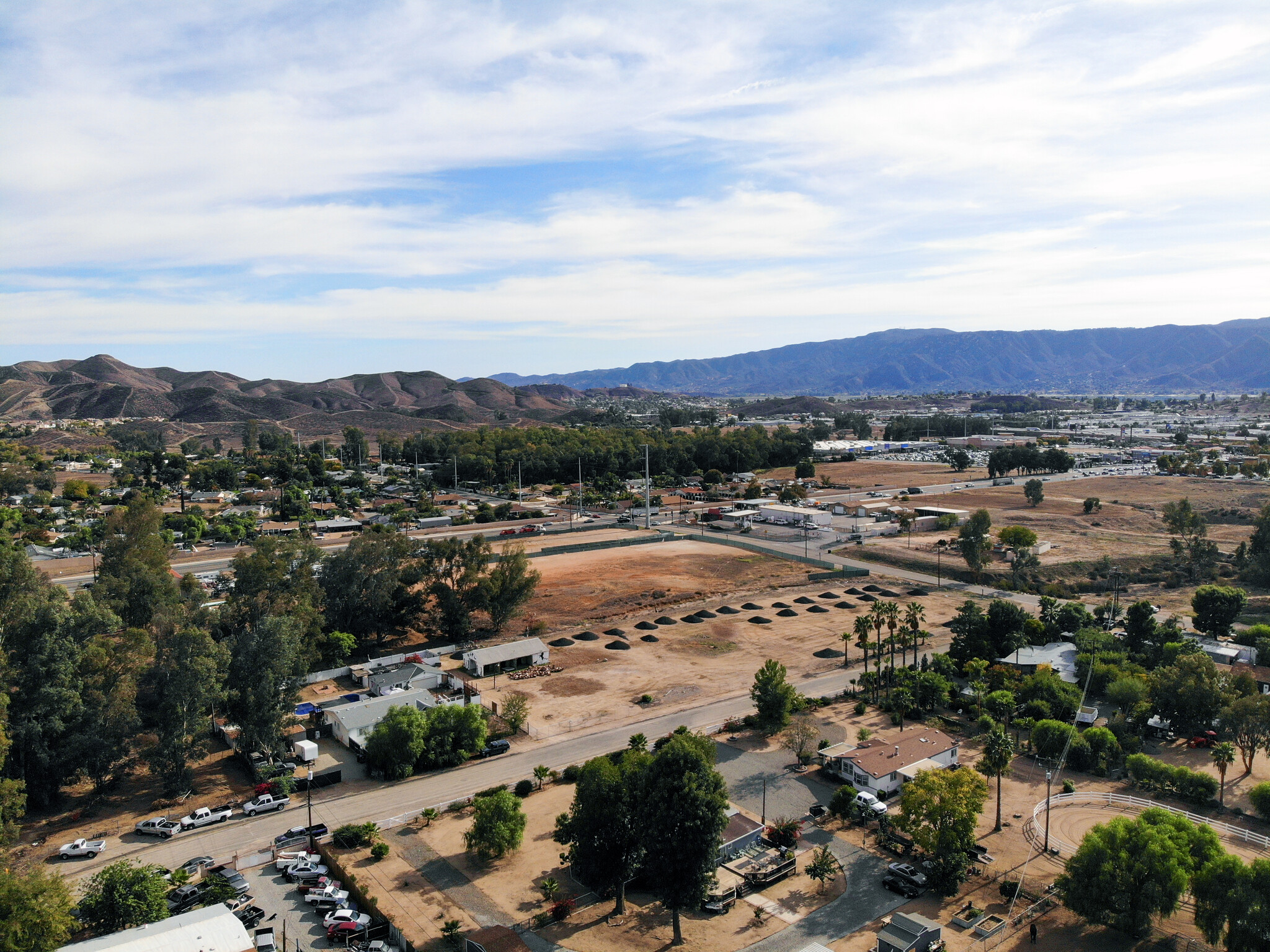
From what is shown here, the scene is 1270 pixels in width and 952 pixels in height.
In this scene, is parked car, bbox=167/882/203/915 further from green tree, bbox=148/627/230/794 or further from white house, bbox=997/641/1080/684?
white house, bbox=997/641/1080/684

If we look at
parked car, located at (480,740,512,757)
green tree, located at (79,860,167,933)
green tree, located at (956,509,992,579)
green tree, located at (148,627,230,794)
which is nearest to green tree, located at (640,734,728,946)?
parked car, located at (480,740,512,757)

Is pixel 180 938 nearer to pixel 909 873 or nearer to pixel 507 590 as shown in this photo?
pixel 909 873

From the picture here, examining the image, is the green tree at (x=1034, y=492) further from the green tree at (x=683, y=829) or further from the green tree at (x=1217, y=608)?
the green tree at (x=683, y=829)

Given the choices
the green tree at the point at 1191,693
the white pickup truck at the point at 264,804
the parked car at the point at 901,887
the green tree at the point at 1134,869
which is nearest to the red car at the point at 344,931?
the white pickup truck at the point at 264,804

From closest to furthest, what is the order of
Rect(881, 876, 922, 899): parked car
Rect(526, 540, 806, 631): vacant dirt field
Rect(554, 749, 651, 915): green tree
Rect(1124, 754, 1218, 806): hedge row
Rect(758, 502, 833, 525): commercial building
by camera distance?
Rect(554, 749, 651, 915): green tree
Rect(881, 876, 922, 899): parked car
Rect(1124, 754, 1218, 806): hedge row
Rect(526, 540, 806, 631): vacant dirt field
Rect(758, 502, 833, 525): commercial building

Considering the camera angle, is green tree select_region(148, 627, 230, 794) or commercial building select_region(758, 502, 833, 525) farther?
commercial building select_region(758, 502, 833, 525)

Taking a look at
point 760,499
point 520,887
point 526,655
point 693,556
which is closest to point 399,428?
point 760,499

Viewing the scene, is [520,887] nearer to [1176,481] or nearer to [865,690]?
[865,690]
